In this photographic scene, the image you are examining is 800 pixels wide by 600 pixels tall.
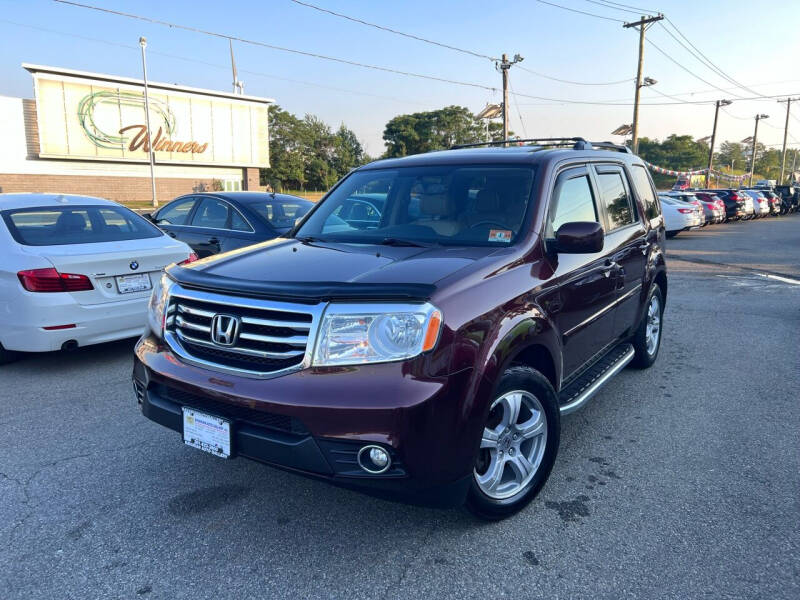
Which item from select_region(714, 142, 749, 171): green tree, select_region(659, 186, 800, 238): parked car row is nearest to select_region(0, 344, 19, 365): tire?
select_region(659, 186, 800, 238): parked car row

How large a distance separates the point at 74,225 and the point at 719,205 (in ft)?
89.8

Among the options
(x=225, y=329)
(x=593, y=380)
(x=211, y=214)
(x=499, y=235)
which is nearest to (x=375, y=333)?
(x=225, y=329)

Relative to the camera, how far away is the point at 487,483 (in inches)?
110

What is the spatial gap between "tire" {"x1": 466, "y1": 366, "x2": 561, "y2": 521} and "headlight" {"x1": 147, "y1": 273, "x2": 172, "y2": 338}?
5.56 feet

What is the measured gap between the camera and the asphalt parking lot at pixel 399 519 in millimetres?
2430

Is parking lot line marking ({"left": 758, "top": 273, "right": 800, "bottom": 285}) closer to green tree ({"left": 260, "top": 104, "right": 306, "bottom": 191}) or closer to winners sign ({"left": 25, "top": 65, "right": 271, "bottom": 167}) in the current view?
winners sign ({"left": 25, "top": 65, "right": 271, "bottom": 167})

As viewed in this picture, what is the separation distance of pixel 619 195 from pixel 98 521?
4019 mm

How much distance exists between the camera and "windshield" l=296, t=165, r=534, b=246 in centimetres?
335

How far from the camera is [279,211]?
298 inches

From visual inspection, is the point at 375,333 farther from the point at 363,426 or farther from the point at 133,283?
the point at 133,283

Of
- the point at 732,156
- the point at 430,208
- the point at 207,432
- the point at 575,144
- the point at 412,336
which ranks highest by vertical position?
the point at 732,156

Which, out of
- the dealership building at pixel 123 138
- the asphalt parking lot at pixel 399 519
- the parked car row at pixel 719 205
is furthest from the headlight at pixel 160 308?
the dealership building at pixel 123 138

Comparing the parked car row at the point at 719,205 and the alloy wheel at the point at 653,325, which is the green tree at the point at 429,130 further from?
the alloy wheel at the point at 653,325

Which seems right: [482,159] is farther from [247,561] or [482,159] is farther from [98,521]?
[98,521]
